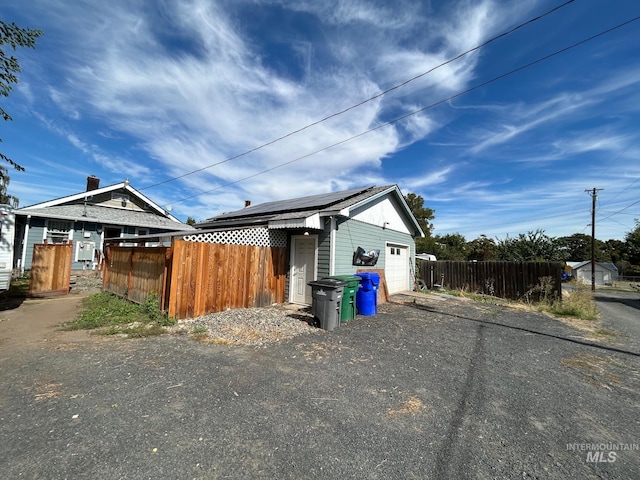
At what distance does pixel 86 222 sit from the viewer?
546 inches

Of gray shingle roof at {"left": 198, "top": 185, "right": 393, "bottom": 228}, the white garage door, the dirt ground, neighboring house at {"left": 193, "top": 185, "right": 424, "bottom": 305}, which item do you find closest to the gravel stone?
neighboring house at {"left": 193, "top": 185, "right": 424, "bottom": 305}

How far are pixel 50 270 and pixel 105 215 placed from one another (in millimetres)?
5653

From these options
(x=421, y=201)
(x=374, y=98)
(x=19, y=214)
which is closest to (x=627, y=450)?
(x=374, y=98)

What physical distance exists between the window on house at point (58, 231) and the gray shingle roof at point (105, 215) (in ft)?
1.88

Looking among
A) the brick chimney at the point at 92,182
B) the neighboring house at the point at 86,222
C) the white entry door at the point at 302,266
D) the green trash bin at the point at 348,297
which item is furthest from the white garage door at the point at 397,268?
the brick chimney at the point at 92,182

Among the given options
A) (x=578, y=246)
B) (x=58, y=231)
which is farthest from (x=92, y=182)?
(x=578, y=246)

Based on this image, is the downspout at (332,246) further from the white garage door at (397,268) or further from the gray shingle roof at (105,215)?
the gray shingle roof at (105,215)

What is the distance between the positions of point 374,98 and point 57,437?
900cm

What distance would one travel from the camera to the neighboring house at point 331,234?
28.6ft

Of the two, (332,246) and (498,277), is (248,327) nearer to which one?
(332,246)

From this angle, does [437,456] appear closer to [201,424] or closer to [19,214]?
[201,424]

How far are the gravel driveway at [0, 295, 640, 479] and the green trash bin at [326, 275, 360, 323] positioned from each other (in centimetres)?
165

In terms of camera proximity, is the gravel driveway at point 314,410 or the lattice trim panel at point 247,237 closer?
the gravel driveway at point 314,410

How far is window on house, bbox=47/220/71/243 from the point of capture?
12987mm
